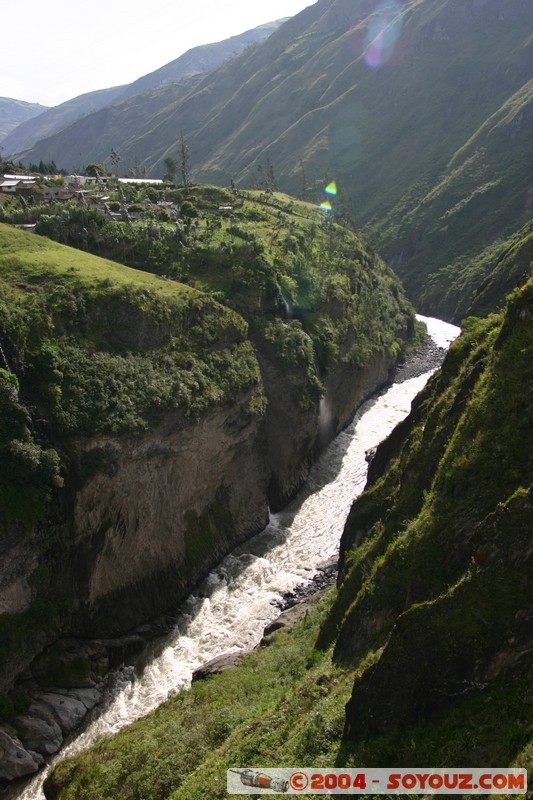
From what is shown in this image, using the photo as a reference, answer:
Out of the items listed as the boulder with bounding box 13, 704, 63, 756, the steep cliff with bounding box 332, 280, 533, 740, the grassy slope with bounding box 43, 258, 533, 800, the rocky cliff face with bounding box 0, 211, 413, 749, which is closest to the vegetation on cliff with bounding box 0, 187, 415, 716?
the rocky cliff face with bounding box 0, 211, 413, 749

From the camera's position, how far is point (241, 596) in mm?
43469

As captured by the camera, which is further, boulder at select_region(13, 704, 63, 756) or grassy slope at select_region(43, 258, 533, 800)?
boulder at select_region(13, 704, 63, 756)

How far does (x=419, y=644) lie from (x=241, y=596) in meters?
28.0

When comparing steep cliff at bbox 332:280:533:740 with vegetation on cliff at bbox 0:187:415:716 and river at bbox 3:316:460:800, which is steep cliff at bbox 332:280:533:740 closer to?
river at bbox 3:316:460:800

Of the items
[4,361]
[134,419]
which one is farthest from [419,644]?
[4,361]

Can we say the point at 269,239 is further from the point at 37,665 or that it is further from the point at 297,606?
the point at 37,665

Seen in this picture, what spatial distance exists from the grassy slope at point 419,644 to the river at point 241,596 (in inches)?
158

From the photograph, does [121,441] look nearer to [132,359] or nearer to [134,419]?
[134,419]

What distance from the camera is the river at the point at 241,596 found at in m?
34.0

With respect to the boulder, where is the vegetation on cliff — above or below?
above

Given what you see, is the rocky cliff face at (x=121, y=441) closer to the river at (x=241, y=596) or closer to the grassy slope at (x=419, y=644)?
the river at (x=241, y=596)

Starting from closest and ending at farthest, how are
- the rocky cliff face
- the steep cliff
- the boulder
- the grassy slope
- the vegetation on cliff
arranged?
the grassy slope
the steep cliff
the boulder
the rocky cliff face
the vegetation on cliff

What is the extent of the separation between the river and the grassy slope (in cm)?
401

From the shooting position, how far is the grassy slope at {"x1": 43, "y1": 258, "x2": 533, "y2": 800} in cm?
1590
